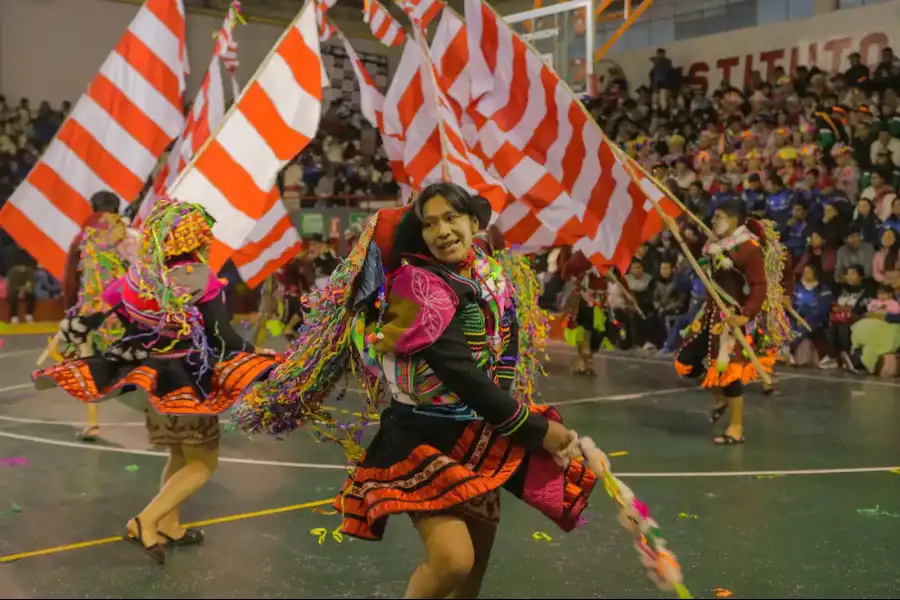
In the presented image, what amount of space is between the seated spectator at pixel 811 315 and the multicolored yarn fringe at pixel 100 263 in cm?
810

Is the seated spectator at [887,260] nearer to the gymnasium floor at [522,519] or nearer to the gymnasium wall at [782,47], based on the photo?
the gymnasium floor at [522,519]

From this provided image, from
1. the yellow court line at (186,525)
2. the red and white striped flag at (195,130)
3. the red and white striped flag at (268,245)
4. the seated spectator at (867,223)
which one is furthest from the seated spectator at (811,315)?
the yellow court line at (186,525)

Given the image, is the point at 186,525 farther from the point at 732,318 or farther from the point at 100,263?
the point at 732,318

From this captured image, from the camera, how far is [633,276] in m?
13.9

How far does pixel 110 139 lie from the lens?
6.70 meters

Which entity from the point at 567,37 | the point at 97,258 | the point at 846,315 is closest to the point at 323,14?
the point at 97,258

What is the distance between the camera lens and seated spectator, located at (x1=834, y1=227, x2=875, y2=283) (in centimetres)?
1190

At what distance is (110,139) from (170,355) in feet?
8.77

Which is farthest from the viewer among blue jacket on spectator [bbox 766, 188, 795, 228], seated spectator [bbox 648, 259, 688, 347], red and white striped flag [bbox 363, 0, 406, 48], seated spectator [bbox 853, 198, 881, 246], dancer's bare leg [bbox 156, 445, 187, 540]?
seated spectator [bbox 648, 259, 688, 347]

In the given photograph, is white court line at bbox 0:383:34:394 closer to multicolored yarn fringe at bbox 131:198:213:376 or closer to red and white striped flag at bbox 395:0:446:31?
red and white striped flag at bbox 395:0:446:31

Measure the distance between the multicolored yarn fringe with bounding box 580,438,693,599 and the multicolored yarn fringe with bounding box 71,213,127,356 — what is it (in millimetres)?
3079

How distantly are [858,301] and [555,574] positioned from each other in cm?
851

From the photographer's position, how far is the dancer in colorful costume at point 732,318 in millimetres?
7180

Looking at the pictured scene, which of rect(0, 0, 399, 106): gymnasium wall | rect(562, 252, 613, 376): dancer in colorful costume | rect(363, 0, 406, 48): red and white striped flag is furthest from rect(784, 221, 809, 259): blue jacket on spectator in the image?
rect(0, 0, 399, 106): gymnasium wall
